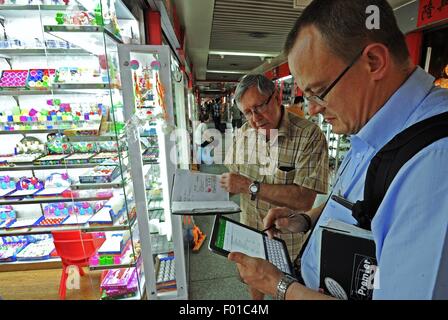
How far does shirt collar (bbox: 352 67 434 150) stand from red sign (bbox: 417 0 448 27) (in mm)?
3770

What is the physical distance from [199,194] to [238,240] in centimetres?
42

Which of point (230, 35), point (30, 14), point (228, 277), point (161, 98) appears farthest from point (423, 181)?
point (230, 35)

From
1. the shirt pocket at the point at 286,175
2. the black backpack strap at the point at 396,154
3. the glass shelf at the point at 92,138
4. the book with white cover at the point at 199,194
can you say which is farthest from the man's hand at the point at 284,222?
the glass shelf at the point at 92,138

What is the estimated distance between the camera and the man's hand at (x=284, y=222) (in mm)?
1204

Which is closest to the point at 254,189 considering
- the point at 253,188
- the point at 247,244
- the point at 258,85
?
the point at 253,188

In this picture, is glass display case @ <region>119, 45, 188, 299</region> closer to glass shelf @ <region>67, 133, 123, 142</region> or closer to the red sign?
glass shelf @ <region>67, 133, 123, 142</region>

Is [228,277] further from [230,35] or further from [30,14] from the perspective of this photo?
[230,35]

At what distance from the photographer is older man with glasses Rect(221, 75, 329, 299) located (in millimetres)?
1444

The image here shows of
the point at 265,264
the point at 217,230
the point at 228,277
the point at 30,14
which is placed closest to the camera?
the point at 265,264

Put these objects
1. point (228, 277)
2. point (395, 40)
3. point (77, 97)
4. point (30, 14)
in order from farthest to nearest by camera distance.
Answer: point (228, 277), point (30, 14), point (77, 97), point (395, 40)

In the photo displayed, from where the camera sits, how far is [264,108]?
59.9 inches

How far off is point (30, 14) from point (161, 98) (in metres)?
2.02

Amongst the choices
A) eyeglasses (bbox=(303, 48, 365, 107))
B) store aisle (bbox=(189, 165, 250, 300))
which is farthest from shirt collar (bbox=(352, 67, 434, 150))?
store aisle (bbox=(189, 165, 250, 300))
